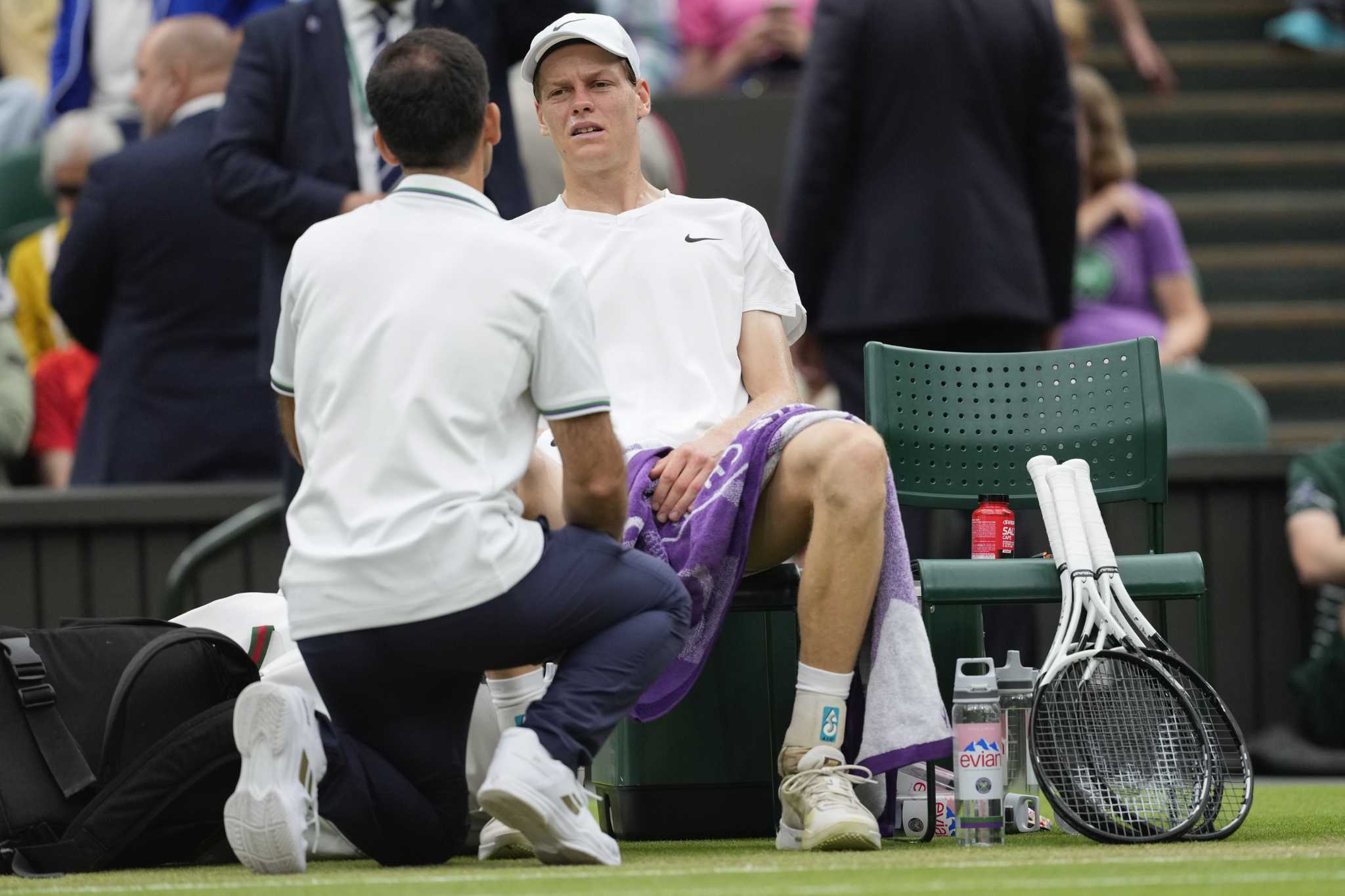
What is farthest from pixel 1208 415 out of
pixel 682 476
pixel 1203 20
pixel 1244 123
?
pixel 1203 20


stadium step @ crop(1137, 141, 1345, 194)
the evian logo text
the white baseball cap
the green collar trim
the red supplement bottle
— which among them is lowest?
the evian logo text

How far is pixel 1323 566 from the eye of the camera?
6527mm

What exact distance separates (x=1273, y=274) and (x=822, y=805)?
6525mm

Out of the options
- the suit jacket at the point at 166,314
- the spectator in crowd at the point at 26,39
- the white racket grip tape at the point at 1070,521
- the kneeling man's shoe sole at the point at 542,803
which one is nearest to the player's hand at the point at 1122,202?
the suit jacket at the point at 166,314

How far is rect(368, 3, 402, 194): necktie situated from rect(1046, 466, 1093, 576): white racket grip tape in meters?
1.96

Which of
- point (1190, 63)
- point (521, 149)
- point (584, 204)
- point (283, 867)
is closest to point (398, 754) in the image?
point (283, 867)

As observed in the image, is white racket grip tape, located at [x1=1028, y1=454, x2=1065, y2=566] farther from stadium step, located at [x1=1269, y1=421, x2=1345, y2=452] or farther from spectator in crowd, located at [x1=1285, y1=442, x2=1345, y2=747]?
stadium step, located at [x1=1269, y1=421, x2=1345, y2=452]

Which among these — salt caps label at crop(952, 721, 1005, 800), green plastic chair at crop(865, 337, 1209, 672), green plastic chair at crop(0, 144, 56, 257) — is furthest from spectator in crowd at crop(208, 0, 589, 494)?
green plastic chair at crop(0, 144, 56, 257)

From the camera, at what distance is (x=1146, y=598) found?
441cm

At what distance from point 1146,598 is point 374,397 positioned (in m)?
1.58

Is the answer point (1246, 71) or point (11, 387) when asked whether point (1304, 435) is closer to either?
point (1246, 71)

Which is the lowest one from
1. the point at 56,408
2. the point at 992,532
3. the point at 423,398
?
the point at 992,532

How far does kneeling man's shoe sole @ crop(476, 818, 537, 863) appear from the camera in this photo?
4.10 m

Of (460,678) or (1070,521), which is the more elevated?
(1070,521)
